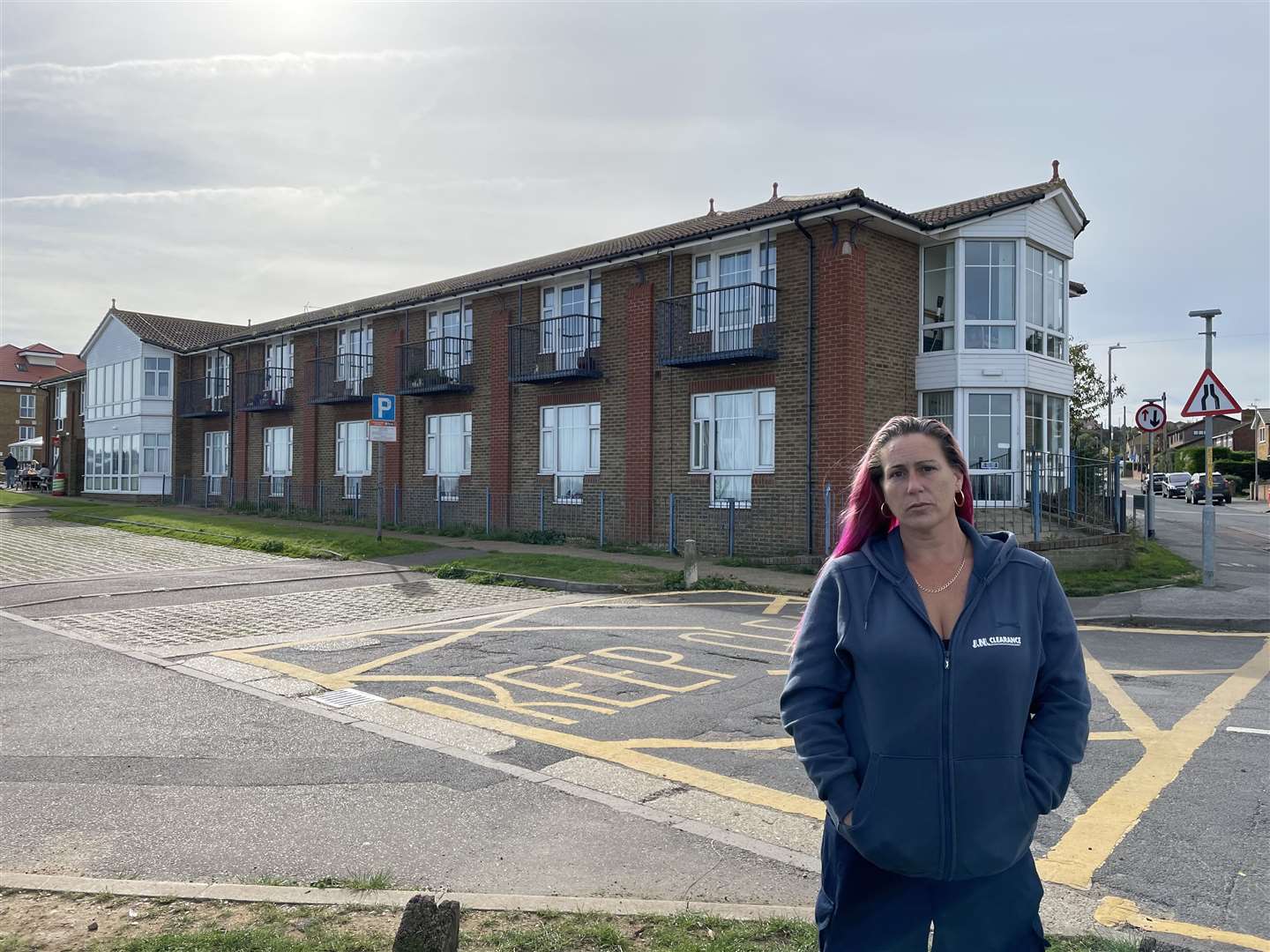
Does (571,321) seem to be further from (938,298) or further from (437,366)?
(938,298)

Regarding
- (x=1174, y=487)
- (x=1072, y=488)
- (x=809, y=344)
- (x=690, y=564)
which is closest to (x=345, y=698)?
(x=690, y=564)

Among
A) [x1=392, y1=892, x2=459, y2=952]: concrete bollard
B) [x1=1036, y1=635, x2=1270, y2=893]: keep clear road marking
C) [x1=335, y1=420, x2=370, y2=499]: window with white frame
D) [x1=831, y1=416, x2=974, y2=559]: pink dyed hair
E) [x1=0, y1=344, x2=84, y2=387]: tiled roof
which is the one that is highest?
[x1=0, y1=344, x2=84, y2=387]: tiled roof

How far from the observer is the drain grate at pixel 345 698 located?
719 centimetres

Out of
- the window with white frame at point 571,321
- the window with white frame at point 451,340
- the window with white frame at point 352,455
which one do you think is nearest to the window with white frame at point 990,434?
the window with white frame at point 571,321

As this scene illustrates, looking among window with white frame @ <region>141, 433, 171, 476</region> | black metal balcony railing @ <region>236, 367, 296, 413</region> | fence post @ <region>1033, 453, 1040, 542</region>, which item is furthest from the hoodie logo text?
window with white frame @ <region>141, 433, 171, 476</region>

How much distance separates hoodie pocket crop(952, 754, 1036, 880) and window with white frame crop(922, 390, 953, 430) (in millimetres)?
16639

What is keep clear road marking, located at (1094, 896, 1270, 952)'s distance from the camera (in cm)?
347

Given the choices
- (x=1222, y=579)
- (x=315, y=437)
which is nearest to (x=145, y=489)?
(x=315, y=437)

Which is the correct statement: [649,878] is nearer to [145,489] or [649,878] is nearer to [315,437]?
[315,437]

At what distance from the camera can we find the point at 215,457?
121 ft

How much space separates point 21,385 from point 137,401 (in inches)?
1787

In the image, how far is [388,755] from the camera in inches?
230

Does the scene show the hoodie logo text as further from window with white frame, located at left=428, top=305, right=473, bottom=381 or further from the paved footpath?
window with white frame, located at left=428, top=305, right=473, bottom=381

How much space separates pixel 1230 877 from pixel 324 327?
1163 inches
